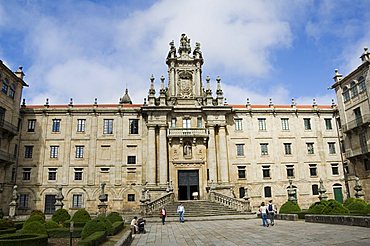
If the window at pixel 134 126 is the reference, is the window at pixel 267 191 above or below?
below

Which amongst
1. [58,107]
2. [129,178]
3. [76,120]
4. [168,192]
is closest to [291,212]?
[168,192]

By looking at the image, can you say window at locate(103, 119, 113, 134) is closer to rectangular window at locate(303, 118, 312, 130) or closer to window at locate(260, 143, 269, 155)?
window at locate(260, 143, 269, 155)

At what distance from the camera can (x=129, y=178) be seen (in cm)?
3784

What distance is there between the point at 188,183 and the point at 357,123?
21752 millimetres

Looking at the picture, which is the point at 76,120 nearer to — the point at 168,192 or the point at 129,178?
the point at 129,178

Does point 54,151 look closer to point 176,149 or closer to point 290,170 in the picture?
point 176,149

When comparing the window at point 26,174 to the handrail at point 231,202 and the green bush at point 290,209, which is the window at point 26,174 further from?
the green bush at point 290,209

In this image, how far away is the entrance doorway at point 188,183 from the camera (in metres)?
38.1

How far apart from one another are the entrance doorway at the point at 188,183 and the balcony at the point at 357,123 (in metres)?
19.8

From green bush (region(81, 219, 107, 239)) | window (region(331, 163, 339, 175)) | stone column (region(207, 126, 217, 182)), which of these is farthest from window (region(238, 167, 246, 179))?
Answer: green bush (region(81, 219, 107, 239))

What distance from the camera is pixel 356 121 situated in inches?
1503

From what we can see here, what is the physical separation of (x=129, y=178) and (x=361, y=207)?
24.9 metres

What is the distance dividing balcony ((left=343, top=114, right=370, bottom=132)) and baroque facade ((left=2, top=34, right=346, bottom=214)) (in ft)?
9.13

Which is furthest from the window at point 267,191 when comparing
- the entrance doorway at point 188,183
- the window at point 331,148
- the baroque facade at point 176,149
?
the window at point 331,148
